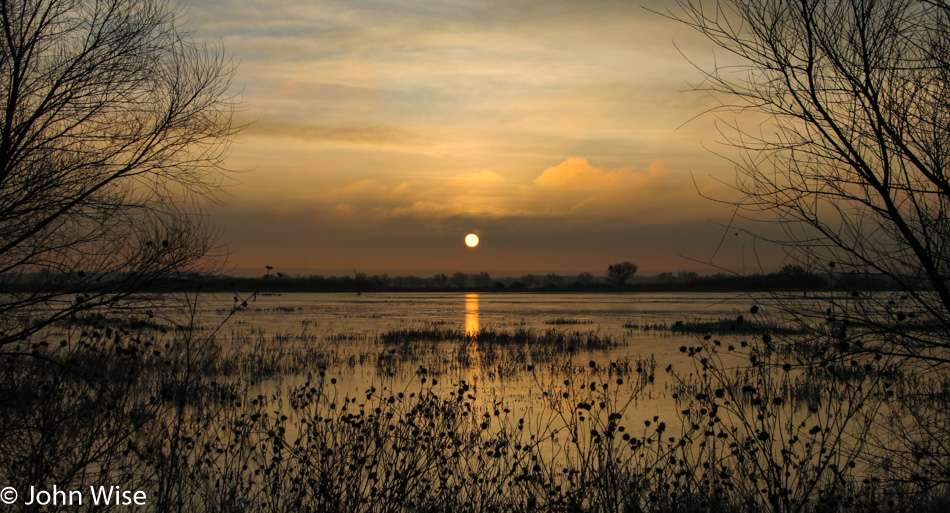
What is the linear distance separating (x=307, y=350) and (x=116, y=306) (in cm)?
1470

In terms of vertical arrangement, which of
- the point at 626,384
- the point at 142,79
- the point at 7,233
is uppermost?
the point at 142,79

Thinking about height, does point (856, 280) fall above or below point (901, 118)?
below

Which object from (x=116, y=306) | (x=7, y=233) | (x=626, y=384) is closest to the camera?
(x=7, y=233)

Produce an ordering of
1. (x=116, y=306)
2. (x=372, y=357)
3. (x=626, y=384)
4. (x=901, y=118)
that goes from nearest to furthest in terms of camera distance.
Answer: (x=901, y=118) → (x=116, y=306) → (x=626, y=384) → (x=372, y=357)

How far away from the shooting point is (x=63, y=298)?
639 centimetres

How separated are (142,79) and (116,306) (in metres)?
2.40

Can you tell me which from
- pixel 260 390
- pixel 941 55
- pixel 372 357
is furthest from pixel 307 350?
pixel 941 55

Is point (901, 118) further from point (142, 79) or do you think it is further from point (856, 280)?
point (142, 79)

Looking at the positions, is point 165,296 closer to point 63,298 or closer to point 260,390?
point 63,298

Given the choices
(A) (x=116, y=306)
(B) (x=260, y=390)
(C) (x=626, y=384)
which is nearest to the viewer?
(A) (x=116, y=306)

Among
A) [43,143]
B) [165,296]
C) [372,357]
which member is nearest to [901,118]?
[165,296]

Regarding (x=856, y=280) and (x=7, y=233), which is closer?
(x=856, y=280)

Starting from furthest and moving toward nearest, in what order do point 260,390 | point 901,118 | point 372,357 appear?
point 372,357, point 260,390, point 901,118

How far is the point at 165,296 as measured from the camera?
6.80 metres
